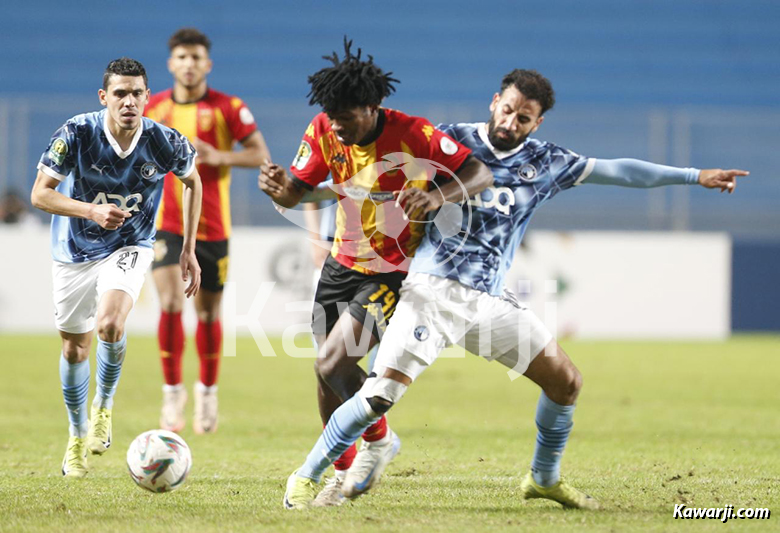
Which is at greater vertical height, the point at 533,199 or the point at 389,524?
the point at 533,199

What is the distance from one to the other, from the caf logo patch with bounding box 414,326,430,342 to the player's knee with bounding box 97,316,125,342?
179cm

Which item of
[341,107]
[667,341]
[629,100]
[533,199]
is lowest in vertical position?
[667,341]

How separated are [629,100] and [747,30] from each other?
10.4 feet

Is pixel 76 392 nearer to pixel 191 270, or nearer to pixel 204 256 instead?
pixel 191 270

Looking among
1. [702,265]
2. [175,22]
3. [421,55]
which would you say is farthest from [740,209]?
[175,22]

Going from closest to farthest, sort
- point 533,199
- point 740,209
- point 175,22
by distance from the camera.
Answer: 1. point 533,199
2. point 740,209
3. point 175,22

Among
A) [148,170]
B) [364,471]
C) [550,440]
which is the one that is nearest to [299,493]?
[364,471]

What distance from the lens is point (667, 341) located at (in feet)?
51.4

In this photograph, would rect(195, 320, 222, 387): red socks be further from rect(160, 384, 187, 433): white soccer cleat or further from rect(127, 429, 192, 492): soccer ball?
rect(127, 429, 192, 492): soccer ball

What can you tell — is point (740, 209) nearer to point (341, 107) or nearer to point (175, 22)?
point (175, 22)

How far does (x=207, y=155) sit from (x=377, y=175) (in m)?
2.78

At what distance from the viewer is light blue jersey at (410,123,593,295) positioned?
463cm

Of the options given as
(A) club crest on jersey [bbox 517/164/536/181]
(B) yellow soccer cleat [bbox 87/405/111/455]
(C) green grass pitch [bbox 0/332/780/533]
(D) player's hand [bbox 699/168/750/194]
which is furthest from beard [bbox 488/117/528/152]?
(B) yellow soccer cleat [bbox 87/405/111/455]

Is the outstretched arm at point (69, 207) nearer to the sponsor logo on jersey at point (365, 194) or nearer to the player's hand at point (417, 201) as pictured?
the sponsor logo on jersey at point (365, 194)
